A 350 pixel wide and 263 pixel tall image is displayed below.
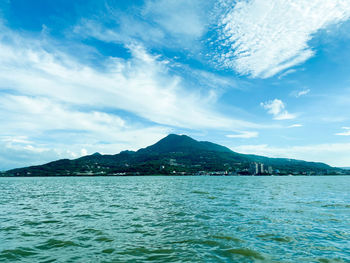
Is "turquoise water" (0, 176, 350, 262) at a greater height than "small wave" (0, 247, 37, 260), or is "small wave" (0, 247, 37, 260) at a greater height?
"turquoise water" (0, 176, 350, 262)

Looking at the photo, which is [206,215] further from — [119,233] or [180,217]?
[119,233]

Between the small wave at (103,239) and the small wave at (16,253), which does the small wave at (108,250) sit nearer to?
the small wave at (103,239)

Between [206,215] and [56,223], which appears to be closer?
[56,223]

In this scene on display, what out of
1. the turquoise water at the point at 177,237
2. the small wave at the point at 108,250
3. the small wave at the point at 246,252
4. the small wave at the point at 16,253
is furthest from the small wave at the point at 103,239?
the small wave at the point at 246,252

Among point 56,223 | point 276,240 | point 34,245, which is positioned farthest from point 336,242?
point 56,223

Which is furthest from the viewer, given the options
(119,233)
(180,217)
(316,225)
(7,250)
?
(180,217)

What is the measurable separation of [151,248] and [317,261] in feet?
29.3

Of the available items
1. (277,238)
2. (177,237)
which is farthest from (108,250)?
(277,238)

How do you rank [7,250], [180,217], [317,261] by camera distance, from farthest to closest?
[180,217]
[7,250]
[317,261]

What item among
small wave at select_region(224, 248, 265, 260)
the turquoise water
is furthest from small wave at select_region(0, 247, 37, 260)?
small wave at select_region(224, 248, 265, 260)

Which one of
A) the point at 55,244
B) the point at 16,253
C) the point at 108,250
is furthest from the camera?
the point at 55,244

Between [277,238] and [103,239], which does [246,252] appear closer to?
[277,238]

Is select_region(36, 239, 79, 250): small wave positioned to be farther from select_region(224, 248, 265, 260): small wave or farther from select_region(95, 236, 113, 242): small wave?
select_region(224, 248, 265, 260): small wave

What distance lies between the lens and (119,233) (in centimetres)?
1778
